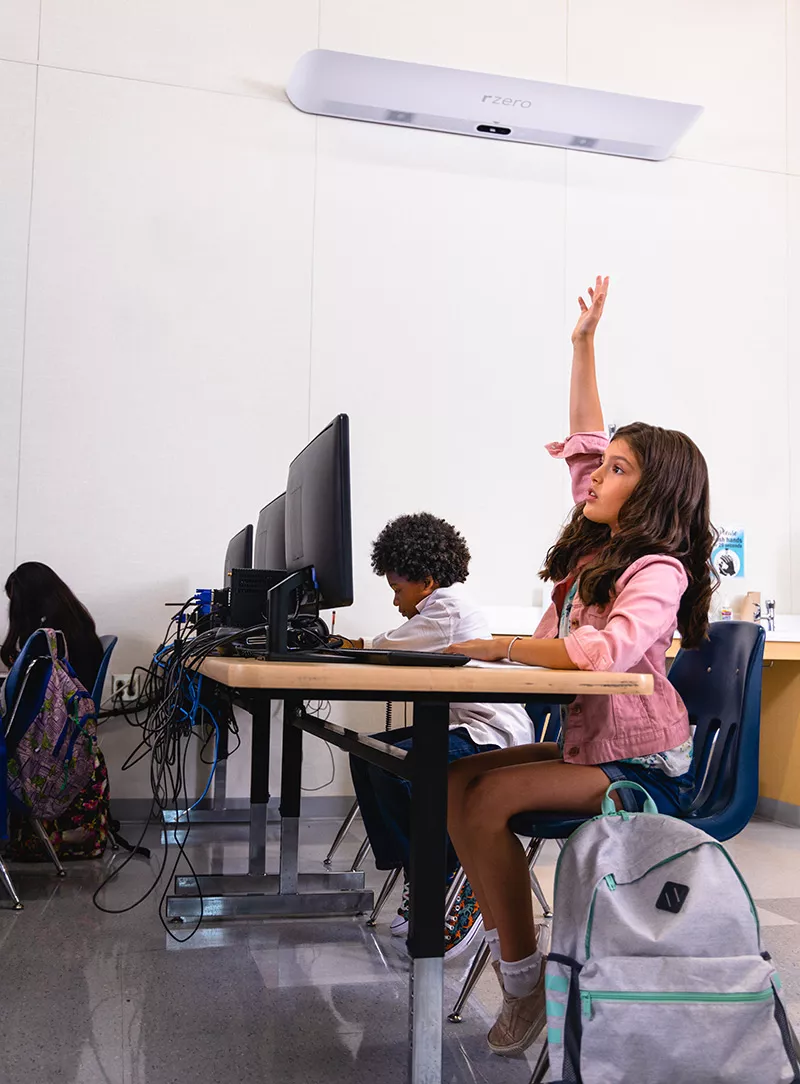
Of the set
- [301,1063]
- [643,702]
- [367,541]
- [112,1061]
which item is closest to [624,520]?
[643,702]

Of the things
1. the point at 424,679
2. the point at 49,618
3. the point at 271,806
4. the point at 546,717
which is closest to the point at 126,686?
the point at 49,618

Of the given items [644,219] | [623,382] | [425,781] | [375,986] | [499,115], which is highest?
[499,115]

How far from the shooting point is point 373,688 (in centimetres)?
120

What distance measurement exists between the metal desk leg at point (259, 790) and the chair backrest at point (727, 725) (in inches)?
50.7

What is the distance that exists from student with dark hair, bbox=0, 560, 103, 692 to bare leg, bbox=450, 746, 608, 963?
77.2 inches

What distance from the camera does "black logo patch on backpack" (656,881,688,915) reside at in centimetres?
127

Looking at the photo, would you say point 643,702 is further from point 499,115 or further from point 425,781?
point 499,115

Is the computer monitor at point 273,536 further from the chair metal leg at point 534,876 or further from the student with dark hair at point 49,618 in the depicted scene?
the student with dark hair at point 49,618

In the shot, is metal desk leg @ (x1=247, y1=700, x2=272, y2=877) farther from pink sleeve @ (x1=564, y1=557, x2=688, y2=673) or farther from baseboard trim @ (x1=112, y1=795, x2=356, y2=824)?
pink sleeve @ (x1=564, y1=557, x2=688, y2=673)

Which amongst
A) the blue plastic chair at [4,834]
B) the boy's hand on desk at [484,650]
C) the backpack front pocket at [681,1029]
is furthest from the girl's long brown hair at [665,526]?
the blue plastic chair at [4,834]

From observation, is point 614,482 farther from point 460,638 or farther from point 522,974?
point 522,974

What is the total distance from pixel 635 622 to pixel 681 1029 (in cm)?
53

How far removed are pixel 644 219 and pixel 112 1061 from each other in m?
3.93

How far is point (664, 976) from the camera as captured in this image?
1241 mm
